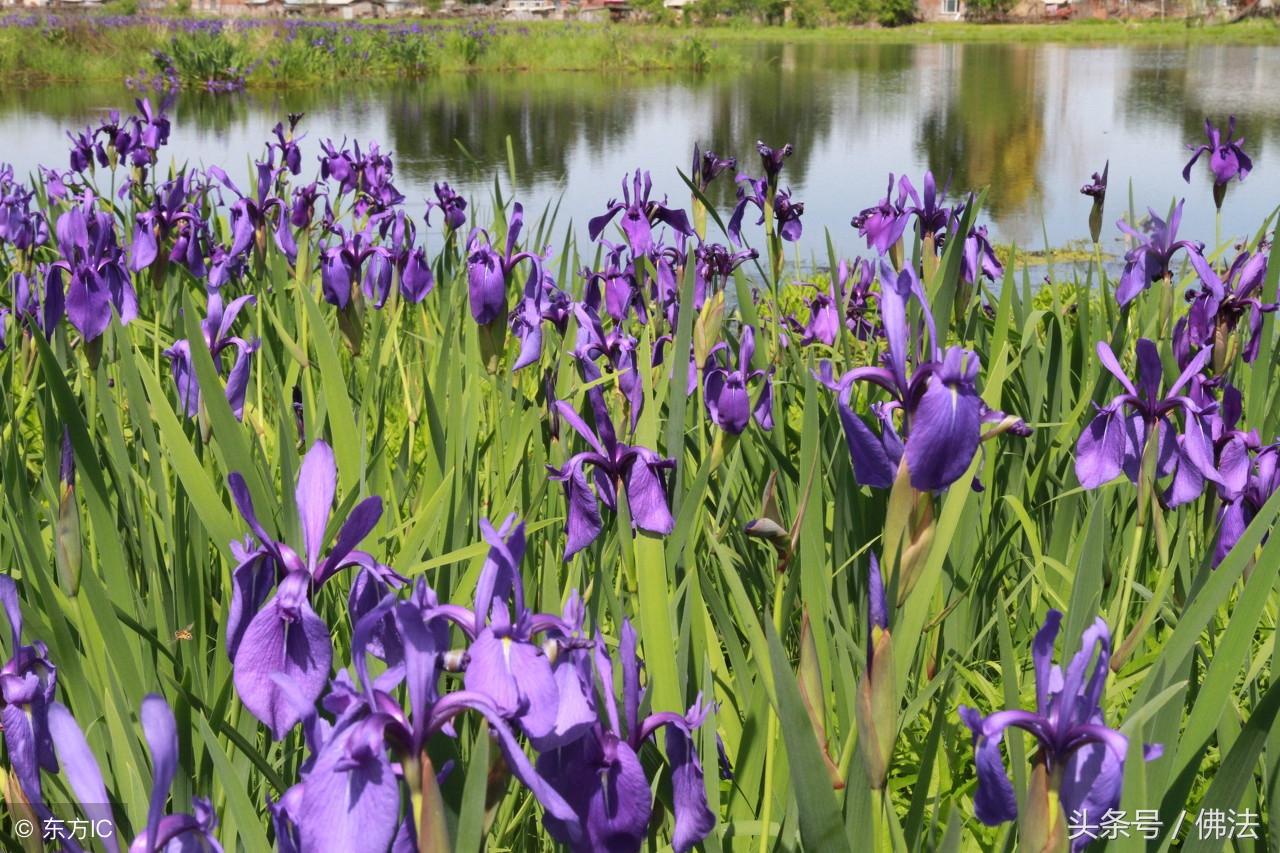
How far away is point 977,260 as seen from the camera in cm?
298

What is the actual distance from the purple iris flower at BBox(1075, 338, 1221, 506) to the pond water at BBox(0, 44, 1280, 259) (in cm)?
220

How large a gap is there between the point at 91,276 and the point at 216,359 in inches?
12.2

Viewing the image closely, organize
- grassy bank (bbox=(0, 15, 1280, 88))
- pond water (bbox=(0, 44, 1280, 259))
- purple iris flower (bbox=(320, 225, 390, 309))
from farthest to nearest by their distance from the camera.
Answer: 1. grassy bank (bbox=(0, 15, 1280, 88))
2. pond water (bbox=(0, 44, 1280, 259))
3. purple iris flower (bbox=(320, 225, 390, 309))

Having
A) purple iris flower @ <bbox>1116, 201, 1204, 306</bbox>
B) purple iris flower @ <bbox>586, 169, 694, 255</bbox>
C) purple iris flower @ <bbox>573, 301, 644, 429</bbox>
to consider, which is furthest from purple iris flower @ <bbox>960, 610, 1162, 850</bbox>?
purple iris flower @ <bbox>586, 169, 694, 255</bbox>

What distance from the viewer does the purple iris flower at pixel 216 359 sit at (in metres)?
2.05

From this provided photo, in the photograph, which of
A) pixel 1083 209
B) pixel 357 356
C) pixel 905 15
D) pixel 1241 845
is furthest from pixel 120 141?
pixel 905 15

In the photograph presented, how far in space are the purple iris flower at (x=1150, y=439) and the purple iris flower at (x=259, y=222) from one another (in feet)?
7.76

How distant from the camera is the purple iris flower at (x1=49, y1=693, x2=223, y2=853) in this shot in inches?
27.0

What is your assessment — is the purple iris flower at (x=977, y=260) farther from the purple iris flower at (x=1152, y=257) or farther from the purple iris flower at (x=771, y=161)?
the purple iris flower at (x=771, y=161)

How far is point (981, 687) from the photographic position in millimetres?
1859

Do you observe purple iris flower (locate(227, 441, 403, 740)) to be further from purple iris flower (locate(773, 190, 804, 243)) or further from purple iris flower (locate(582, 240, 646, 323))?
purple iris flower (locate(773, 190, 804, 243))

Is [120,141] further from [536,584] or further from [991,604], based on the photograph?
[991,604]

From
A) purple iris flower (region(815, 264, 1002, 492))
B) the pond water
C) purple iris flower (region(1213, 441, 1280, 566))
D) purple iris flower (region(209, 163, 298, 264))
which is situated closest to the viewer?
purple iris flower (region(815, 264, 1002, 492))

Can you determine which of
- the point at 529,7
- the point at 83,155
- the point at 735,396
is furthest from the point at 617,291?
the point at 529,7
